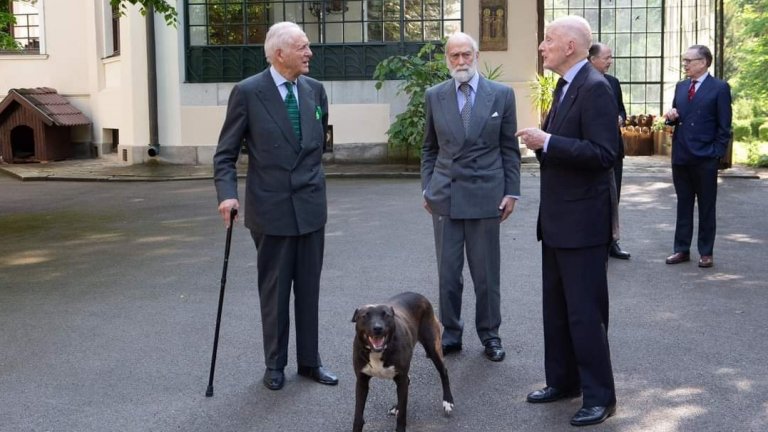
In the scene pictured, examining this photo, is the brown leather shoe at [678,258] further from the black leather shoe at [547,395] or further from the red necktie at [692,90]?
the black leather shoe at [547,395]

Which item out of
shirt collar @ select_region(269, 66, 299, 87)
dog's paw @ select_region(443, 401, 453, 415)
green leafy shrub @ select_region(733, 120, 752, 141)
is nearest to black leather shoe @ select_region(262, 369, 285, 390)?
dog's paw @ select_region(443, 401, 453, 415)

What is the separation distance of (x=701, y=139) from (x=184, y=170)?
1214 centimetres

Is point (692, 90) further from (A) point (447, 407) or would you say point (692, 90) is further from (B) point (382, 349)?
(B) point (382, 349)

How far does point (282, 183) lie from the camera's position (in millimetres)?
5922

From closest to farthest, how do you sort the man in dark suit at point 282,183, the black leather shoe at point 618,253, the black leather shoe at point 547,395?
the black leather shoe at point 547,395 → the man in dark suit at point 282,183 → the black leather shoe at point 618,253

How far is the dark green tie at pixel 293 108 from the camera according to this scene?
234 inches

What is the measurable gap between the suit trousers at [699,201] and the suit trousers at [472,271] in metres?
3.69

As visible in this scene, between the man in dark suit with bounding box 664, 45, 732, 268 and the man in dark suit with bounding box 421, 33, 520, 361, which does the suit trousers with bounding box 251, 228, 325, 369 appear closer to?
the man in dark suit with bounding box 421, 33, 520, 361

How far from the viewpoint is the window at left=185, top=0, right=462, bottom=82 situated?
2017 cm

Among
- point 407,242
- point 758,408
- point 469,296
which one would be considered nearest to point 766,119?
point 407,242

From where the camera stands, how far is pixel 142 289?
8.86 m

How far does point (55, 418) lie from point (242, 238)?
617cm

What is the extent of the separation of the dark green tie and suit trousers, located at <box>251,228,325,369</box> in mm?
613

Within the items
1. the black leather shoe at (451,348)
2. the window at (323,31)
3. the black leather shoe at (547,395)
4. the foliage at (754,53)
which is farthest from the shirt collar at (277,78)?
the foliage at (754,53)
